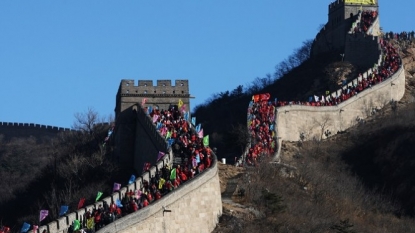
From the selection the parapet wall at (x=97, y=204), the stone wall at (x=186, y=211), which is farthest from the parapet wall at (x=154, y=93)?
the stone wall at (x=186, y=211)

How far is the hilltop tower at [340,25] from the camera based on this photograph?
125062mm

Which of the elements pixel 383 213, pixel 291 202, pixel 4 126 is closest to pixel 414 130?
pixel 383 213

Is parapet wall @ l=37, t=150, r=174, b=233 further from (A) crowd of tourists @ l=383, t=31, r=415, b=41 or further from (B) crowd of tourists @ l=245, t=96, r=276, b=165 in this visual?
(A) crowd of tourists @ l=383, t=31, r=415, b=41

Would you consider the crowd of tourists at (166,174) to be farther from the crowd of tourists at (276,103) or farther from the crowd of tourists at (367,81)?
the crowd of tourists at (367,81)

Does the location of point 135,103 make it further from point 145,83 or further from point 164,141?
point 164,141

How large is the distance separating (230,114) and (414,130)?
898 inches

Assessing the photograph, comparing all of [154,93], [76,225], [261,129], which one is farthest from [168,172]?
[261,129]

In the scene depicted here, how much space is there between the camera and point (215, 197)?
237 ft

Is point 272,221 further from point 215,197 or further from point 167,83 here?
point 167,83

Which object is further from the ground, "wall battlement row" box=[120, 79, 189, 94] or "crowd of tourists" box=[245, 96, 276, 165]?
"wall battlement row" box=[120, 79, 189, 94]

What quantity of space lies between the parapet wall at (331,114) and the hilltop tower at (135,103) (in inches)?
236

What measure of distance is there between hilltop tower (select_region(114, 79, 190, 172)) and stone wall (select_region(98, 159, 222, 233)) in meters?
18.8

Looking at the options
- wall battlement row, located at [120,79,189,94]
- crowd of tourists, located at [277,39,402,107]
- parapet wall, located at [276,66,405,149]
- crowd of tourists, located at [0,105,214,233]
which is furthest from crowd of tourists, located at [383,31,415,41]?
crowd of tourists, located at [0,105,214,233]

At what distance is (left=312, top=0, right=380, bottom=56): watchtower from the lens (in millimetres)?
125875
